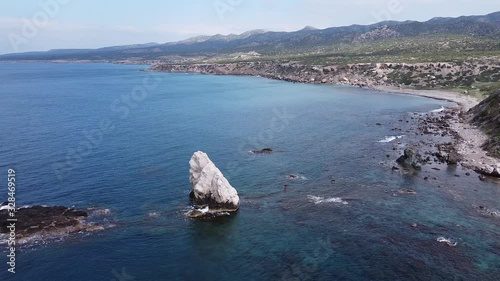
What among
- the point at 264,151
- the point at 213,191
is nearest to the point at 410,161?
the point at 264,151

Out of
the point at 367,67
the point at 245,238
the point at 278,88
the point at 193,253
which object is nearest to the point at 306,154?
the point at 245,238

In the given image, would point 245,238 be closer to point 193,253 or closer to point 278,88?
point 193,253

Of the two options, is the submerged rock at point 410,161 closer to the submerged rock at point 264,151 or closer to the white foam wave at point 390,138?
the white foam wave at point 390,138

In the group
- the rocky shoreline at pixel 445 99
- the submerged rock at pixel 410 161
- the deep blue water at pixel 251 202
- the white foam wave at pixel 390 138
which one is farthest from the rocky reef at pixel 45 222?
the white foam wave at pixel 390 138

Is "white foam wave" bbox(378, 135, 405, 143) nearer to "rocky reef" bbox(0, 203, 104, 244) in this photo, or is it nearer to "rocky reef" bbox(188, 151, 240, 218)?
"rocky reef" bbox(188, 151, 240, 218)

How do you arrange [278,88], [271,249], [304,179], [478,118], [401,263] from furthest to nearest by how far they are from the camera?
[278,88] < [478,118] < [304,179] < [271,249] < [401,263]

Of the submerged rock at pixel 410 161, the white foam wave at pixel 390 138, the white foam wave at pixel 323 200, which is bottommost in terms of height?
the white foam wave at pixel 390 138

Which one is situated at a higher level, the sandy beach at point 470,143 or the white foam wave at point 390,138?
the sandy beach at point 470,143

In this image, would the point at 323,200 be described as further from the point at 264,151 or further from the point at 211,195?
the point at 264,151
